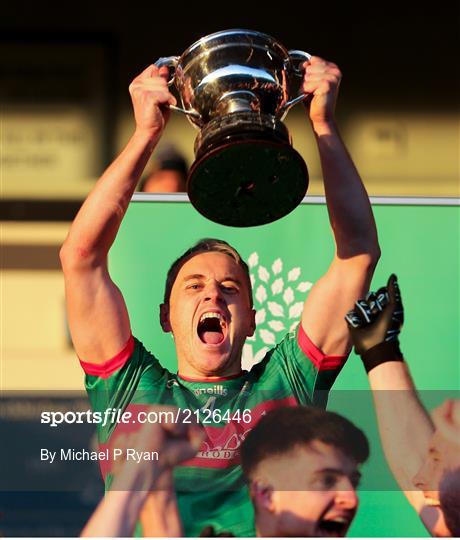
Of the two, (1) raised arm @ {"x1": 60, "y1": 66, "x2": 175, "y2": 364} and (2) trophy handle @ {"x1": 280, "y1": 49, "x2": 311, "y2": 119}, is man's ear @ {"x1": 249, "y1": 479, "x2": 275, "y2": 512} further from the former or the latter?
(2) trophy handle @ {"x1": 280, "y1": 49, "x2": 311, "y2": 119}

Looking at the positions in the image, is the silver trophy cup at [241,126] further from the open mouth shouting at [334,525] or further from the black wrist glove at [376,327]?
the open mouth shouting at [334,525]

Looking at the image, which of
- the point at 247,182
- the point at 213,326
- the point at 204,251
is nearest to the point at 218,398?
the point at 213,326

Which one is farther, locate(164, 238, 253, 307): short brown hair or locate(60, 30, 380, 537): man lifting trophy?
locate(164, 238, 253, 307): short brown hair

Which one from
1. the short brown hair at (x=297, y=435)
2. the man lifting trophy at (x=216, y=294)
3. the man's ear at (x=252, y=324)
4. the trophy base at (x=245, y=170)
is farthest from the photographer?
the man's ear at (x=252, y=324)

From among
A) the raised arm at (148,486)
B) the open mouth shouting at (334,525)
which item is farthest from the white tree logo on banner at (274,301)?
the open mouth shouting at (334,525)

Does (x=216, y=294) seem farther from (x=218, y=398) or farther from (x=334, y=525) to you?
(x=334, y=525)

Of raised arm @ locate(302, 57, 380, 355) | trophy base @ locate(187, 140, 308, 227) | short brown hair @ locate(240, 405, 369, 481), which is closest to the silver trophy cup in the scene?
trophy base @ locate(187, 140, 308, 227)

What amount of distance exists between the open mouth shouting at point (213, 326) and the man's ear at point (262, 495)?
281 millimetres

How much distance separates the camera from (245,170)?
1.82 meters

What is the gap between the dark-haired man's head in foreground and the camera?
6.69 feet

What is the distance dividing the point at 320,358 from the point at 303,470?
0.71 ft

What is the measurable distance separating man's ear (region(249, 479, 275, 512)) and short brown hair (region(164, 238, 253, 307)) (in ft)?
1.25

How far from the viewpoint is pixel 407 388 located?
2.16 metres

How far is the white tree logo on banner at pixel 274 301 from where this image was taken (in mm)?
2229
